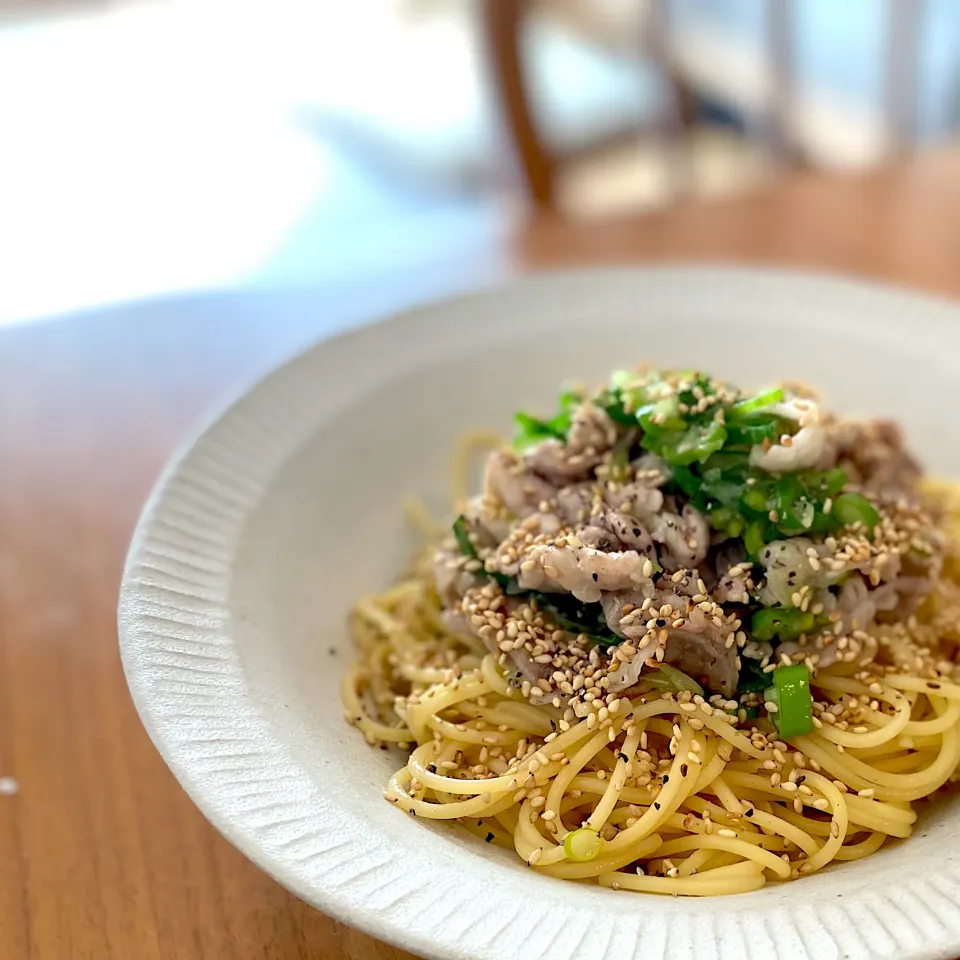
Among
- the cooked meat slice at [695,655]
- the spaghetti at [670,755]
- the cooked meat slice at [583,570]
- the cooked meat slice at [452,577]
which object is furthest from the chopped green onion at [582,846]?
the cooked meat slice at [452,577]

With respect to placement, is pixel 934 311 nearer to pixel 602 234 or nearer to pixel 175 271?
pixel 602 234

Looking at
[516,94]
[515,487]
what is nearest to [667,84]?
[516,94]

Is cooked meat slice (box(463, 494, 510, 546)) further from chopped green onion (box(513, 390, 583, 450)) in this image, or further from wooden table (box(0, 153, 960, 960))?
wooden table (box(0, 153, 960, 960))

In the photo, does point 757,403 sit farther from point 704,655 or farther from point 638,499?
point 704,655

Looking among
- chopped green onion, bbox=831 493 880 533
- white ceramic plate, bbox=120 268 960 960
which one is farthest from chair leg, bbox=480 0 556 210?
chopped green onion, bbox=831 493 880 533

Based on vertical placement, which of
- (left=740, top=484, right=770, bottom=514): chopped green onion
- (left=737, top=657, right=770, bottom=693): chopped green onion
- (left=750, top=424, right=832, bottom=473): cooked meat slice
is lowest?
(left=737, top=657, right=770, bottom=693): chopped green onion

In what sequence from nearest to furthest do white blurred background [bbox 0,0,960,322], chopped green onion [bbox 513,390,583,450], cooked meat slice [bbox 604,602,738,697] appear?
cooked meat slice [bbox 604,602,738,697] < chopped green onion [bbox 513,390,583,450] < white blurred background [bbox 0,0,960,322]

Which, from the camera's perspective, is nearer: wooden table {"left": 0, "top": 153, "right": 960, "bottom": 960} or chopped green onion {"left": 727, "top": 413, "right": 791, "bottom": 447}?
wooden table {"left": 0, "top": 153, "right": 960, "bottom": 960}
